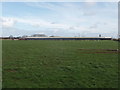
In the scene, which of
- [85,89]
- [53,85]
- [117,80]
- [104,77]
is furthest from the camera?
[104,77]

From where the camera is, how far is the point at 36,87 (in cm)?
780

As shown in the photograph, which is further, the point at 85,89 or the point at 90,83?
the point at 90,83

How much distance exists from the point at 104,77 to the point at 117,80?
2.49 feet

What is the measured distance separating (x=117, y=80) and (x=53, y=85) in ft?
9.73

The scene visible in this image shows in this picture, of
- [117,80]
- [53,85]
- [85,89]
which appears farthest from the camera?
[117,80]

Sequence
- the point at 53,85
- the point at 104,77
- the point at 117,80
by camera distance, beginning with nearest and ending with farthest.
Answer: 1. the point at 53,85
2. the point at 117,80
3. the point at 104,77

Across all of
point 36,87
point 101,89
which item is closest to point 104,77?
point 101,89

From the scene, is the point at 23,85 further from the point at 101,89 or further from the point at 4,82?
the point at 101,89

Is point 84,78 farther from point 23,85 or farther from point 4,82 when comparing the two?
point 4,82

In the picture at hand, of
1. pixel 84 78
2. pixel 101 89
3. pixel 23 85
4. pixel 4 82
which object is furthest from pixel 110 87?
pixel 4 82

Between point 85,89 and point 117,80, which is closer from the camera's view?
point 85,89

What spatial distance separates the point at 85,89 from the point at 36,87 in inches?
72.4

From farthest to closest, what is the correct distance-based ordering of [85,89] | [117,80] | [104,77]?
1. [104,77]
2. [117,80]
3. [85,89]

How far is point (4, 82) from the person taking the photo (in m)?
8.42
